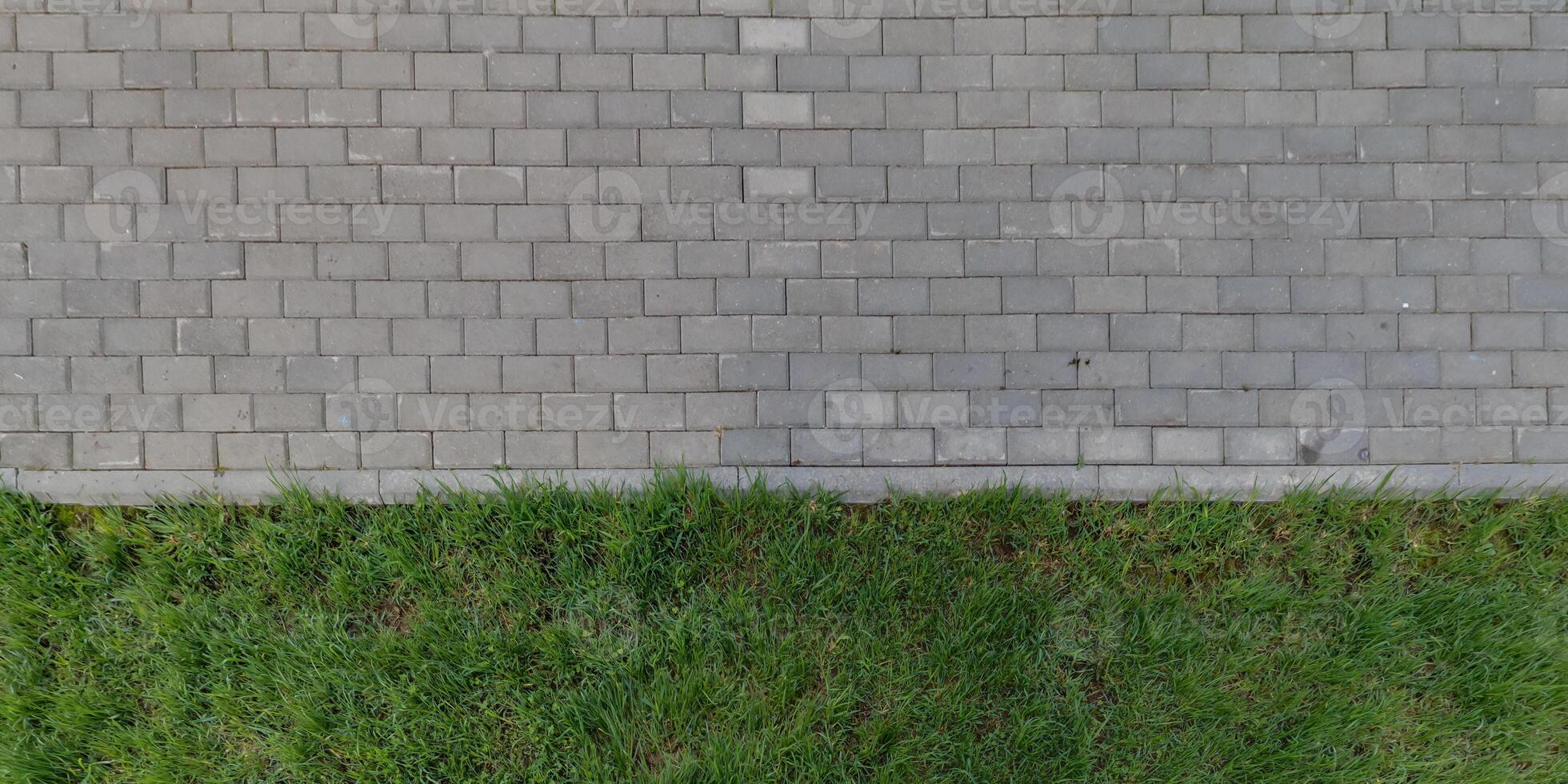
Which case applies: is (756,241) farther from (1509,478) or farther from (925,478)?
(1509,478)

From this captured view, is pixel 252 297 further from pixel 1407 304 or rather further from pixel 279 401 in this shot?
pixel 1407 304

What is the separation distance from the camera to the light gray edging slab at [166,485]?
138 inches

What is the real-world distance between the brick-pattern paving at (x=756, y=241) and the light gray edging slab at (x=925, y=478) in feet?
0.22

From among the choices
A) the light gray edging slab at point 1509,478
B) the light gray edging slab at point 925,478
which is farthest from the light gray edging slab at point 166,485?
the light gray edging slab at point 1509,478

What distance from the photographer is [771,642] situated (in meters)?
3.37

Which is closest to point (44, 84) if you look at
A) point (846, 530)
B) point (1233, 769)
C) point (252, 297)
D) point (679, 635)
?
point (252, 297)

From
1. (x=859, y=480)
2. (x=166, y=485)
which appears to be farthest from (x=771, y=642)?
(x=166, y=485)

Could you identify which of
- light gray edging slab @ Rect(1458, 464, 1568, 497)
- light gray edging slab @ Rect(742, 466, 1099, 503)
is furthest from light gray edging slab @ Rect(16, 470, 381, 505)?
light gray edging slab @ Rect(1458, 464, 1568, 497)

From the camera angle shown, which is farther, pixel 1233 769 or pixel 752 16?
pixel 752 16

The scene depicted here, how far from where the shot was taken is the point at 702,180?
11.7 feet

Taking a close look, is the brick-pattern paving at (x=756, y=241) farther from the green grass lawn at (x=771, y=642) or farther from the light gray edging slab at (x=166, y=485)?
the green grass lawn at (x=771, y=642)

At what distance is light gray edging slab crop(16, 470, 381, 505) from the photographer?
11.5 feet

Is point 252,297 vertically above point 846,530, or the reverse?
point 252,297

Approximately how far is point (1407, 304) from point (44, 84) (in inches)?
256
